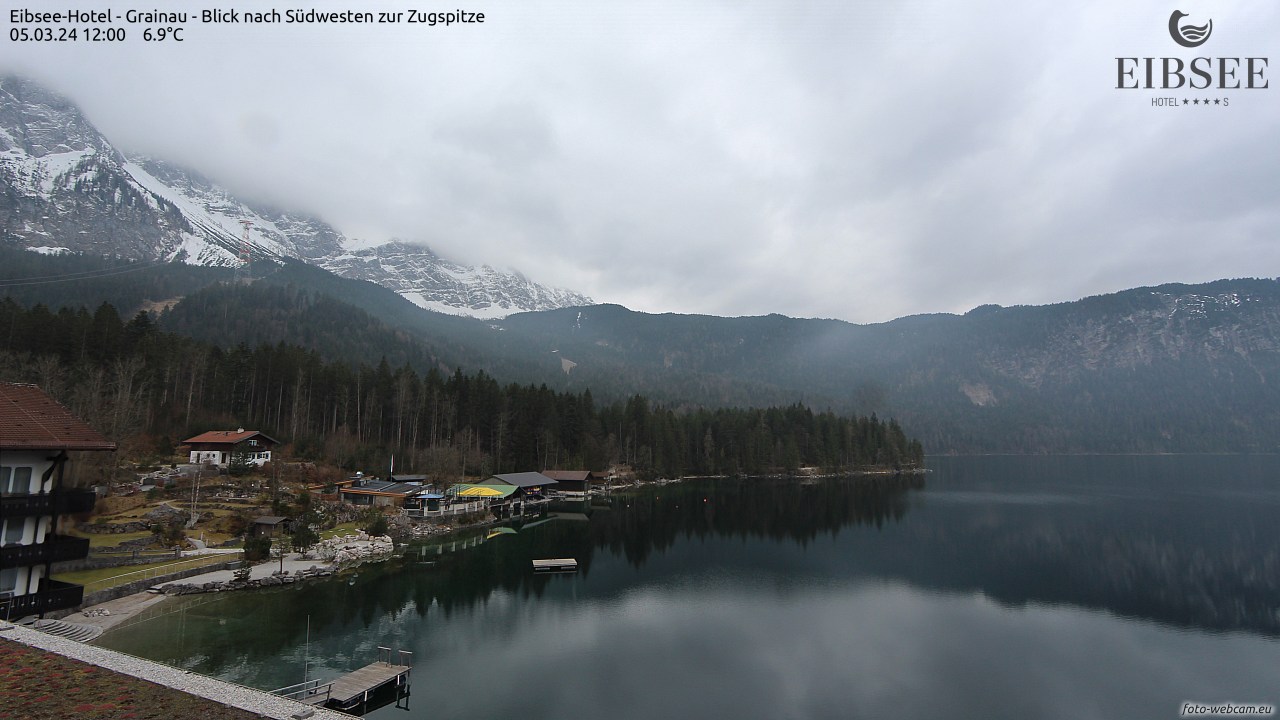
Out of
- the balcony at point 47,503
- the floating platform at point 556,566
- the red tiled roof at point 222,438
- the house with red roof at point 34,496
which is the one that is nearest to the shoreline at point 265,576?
→ the house with red roof at point 34,496

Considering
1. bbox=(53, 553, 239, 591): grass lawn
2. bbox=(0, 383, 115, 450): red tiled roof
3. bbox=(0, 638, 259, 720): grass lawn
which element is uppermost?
bbox=(0, 383, 115, 450): red tiled roof

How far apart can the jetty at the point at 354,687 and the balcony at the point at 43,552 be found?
391 inches

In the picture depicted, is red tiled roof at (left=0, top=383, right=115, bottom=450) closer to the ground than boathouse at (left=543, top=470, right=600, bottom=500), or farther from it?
farther from it

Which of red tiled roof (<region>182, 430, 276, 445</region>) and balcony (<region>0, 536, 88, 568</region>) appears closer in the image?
balcony (<region>0, 536, 88, 568</region>)

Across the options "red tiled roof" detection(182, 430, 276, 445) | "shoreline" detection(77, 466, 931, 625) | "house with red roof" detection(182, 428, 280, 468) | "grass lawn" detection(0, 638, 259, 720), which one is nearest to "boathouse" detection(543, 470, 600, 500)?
"shoreline" detection(77, 466, 931, 625)

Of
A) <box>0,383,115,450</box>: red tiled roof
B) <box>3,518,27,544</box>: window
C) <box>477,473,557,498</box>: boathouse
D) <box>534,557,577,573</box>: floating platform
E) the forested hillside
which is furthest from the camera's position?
<box>477,473,557,498</box>: boathouse

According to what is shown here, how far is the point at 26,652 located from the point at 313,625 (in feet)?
45.3

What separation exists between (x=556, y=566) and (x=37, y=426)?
3073 cm

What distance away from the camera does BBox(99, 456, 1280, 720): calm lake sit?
23.2 meters

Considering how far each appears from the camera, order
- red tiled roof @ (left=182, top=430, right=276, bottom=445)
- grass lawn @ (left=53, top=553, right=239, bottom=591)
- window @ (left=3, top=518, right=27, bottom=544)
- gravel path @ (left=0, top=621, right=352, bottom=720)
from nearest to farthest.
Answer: gravel path @ (left=0, top=621, right=352, bottom=720) → window @ (left=3, top=518, right=27, bottom=544) → grass lawn @ (left=53, top=553, right=239, bottom=591) → red tiled roof @ (left=182, top=430, right=276, bottom=445)

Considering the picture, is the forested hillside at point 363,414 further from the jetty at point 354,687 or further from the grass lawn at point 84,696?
the grass lawn at point 84,696

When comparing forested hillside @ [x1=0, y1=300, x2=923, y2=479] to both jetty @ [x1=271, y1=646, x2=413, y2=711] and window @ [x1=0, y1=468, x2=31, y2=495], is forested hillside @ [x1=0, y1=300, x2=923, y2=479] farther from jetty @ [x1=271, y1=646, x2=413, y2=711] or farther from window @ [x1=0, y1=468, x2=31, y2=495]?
jetty @ [x1=271, y1=646, x2=413, y2=711]

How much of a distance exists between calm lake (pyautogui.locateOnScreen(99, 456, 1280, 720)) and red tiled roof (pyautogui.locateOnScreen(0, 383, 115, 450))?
849cm

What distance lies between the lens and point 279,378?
265 feet
